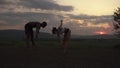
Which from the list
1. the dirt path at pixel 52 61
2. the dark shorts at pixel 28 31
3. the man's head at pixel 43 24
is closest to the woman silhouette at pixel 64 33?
the man's head at pixel 43 24

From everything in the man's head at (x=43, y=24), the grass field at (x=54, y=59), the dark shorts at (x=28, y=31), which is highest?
the man's head at (x=43, y=24)

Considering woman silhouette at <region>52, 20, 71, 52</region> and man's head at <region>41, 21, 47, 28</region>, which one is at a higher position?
man's head at <region>41, 21, 47, 28</region>

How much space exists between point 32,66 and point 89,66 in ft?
9.32

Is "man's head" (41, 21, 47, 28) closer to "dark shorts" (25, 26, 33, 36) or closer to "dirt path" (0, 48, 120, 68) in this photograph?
"dirt path" (0, 48, 120, 68)

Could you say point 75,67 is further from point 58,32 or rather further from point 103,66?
point 58,32

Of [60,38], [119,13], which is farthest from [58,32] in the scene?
[119,13]

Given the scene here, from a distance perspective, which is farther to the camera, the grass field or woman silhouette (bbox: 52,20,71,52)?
woman silhouette (bbox: 52,20,71,52)

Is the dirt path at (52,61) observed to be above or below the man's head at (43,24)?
below


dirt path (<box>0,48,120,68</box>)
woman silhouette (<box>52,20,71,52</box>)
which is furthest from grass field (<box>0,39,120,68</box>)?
woman silhouette (<box>52,20,71,52</box>)

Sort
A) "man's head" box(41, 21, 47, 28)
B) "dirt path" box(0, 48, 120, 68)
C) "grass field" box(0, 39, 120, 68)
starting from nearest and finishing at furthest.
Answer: "dirt path" box(0, 48, 120, 68) < "grass field" box(0, 39, 120, 68) < "man's head" box(41, 21, 47, 28)

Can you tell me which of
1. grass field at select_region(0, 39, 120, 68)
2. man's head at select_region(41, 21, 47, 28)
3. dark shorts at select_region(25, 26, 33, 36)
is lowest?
grass field at select_region(0, 39, 120, 68)

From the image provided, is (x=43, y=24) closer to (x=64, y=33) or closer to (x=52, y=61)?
(x=64, y=33)

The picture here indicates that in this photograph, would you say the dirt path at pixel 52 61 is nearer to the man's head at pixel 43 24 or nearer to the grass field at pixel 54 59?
the grass field at pixel 54 59

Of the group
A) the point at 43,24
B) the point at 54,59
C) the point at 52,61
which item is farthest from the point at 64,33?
the point at 52,61
